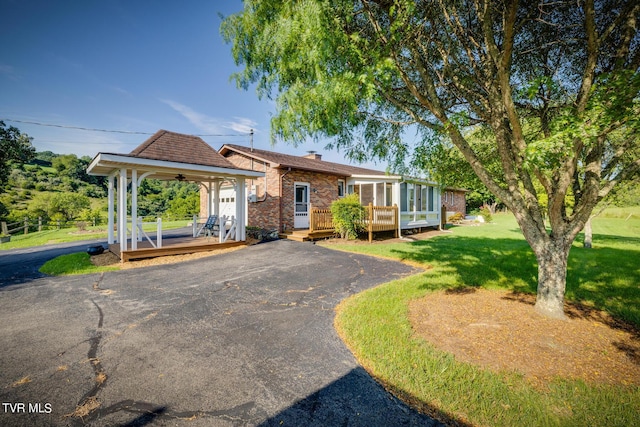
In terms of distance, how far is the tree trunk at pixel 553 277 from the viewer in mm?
4129

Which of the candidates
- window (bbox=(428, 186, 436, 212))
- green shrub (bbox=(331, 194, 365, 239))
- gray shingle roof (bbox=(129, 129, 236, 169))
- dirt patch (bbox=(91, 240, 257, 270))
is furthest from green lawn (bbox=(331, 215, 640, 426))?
window (bbox=(428, 186, 436, 212))

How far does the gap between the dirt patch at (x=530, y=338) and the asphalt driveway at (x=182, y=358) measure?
1501 millimetres

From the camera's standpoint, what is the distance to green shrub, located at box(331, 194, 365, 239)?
12727 millimetres

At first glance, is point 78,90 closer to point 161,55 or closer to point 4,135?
point 4,135

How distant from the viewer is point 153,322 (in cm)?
418

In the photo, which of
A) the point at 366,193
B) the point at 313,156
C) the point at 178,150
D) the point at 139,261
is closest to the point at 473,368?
the point at 139,261

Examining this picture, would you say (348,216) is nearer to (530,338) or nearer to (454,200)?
(530,338)

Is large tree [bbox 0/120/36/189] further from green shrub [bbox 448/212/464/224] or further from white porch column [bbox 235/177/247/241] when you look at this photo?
green shrub [bbox 448/212/464/224]

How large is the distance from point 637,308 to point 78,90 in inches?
1194

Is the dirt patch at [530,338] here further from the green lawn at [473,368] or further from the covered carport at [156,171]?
the covered carport at [156,171]

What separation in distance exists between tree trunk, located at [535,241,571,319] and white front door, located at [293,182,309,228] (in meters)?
11.6

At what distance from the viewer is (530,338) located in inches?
141

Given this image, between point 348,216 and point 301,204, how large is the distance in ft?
11.3

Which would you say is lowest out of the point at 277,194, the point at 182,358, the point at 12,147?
the point at 182,358
